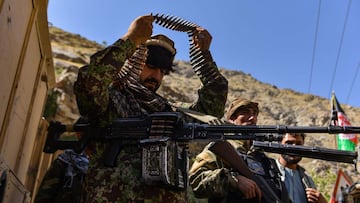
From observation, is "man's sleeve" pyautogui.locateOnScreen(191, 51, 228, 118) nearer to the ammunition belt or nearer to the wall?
the ammunition belt

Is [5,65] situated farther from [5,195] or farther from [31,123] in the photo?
[31,123]

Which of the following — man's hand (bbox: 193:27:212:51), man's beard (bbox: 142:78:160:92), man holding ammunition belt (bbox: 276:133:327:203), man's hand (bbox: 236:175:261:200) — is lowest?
man's hand (bbox: 236:175:261:200)

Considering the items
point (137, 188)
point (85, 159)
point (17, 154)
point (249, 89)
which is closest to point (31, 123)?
point (17, 154)

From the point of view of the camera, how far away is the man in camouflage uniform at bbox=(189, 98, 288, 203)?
315cm

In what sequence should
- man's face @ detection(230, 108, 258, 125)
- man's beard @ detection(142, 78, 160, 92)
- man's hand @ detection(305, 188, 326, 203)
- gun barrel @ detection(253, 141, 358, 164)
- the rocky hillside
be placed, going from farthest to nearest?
1. the rocky hillside
2. man's face @ detection(230, 108, 258, 125)
3. man's hand @ detection(305, 188, 326, 203)
4. gun barrel @ detection(253, 141, 358, 164)
5. man's beard @ detection(142, 78, 160, 92)

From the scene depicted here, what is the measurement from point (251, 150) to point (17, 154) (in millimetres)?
1933

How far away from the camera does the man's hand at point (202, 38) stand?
120 inches

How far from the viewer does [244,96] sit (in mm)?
38719

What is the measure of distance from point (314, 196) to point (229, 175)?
98 cm

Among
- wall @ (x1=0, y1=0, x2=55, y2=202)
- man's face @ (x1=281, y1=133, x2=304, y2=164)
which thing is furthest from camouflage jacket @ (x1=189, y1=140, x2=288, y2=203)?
wall @ (x1=0, y1=0, x2=55, y2=202)

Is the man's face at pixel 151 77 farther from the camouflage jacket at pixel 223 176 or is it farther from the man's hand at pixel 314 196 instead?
the man's hand at pixel 314 196

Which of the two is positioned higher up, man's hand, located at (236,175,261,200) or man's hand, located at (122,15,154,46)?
man's hand, located at (122,15,154,46)

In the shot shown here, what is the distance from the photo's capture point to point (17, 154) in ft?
10.8

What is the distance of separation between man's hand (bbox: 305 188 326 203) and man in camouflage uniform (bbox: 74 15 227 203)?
1797 mm
